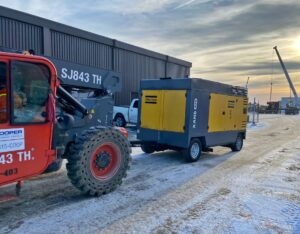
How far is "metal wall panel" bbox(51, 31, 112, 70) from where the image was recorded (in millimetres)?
14547

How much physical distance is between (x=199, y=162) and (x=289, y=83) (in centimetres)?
8690

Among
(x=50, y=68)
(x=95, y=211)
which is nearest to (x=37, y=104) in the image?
(x=50, y=68)

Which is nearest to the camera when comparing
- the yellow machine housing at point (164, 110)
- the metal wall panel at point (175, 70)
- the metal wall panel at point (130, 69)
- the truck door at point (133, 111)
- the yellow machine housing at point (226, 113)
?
the yellow machine housing at point (164, 110)

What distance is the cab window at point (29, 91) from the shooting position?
3.93 metres

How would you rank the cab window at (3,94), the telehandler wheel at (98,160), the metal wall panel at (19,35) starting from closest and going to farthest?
the cab window at (3,94) < the telehandler wheel at (98,160) < the metal wall panel at (19,35)

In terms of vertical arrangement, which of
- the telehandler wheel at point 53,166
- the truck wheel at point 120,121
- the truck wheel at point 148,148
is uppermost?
the telehandler wheel at point 53,166

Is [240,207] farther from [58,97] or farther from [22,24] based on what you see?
[22,24]

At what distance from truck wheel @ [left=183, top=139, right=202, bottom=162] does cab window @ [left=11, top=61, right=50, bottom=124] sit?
15.8 feet

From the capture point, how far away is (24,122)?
4.04 meters

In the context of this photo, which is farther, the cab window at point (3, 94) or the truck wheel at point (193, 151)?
the truck wheel at point (193, 151)

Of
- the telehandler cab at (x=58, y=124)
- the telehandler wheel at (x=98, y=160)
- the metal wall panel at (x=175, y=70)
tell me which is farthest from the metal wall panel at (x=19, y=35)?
the metal wall panel at (x=175, y=70)

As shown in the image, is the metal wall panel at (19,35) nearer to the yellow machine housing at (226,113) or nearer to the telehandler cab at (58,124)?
the telehandler cab at (58,124)

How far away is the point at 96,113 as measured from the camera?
Result: 5.76m

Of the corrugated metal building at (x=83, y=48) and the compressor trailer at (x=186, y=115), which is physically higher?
the corrugated metal building at (x=83, y=48)
